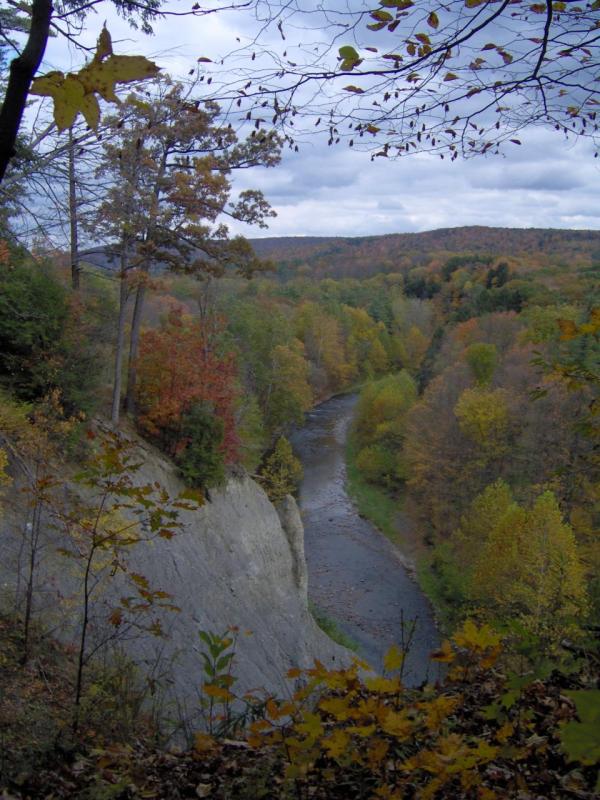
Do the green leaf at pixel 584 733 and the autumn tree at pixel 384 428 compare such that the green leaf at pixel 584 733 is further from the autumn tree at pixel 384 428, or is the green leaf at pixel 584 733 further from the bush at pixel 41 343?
the autumn tree at pixel 384 428

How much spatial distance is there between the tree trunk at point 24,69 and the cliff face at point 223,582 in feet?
23.4

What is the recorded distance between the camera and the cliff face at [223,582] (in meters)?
9.91

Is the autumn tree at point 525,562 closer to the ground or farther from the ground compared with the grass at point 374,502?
farther from the ground

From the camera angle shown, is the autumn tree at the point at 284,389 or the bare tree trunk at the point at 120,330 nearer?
the bare tree trunk at the point at 120,330

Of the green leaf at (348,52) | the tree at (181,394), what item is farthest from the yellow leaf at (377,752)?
the tree at (181,394)

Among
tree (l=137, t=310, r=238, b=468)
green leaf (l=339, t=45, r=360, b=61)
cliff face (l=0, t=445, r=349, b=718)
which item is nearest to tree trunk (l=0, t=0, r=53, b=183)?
green leaf (l=339, t=45, r=360, b=61)

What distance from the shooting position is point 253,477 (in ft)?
75.4

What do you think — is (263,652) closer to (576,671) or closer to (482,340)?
(576,671)

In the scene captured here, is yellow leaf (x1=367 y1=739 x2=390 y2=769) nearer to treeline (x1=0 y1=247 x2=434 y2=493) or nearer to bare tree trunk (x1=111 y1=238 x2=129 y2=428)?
treeline (x1=0 y1=247 x2=434 y2=493)

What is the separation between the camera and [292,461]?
31.6 m

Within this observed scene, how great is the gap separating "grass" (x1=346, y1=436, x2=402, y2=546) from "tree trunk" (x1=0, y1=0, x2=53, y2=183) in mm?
27456

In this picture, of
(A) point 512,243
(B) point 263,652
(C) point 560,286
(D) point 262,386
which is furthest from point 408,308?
(B) point 263,652

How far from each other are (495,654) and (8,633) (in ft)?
20.5

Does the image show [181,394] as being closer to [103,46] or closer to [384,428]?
[103,46]
